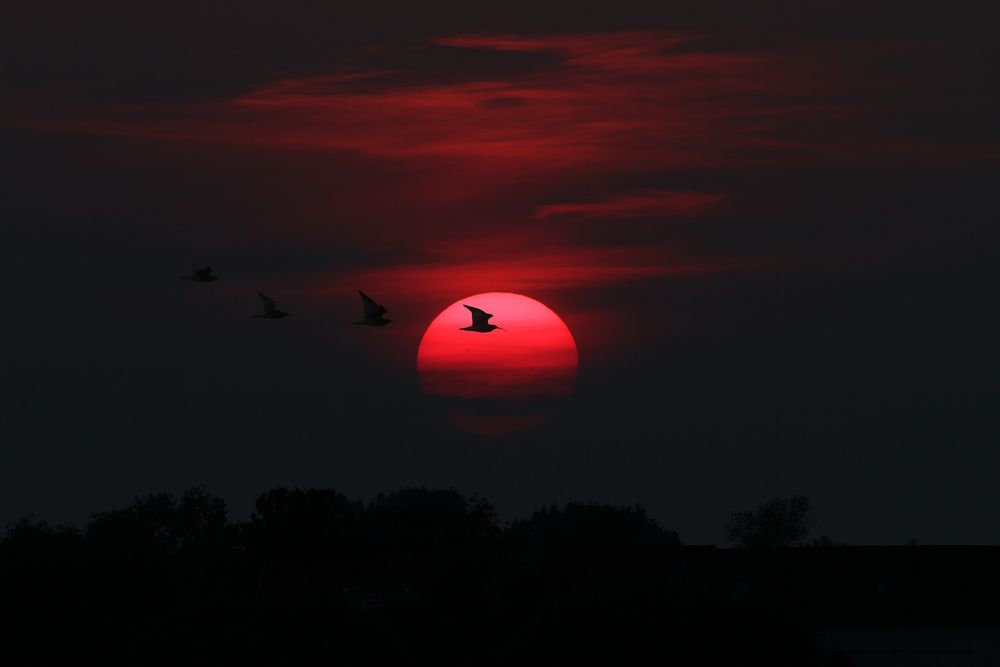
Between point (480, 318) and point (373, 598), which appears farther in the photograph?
point (373, 598)

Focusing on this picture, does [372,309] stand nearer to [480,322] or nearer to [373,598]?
[480,322]

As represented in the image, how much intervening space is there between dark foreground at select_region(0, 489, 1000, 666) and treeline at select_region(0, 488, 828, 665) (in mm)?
93

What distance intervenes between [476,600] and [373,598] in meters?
9.21

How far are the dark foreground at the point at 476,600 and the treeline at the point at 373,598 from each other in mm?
93

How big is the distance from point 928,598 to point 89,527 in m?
96.1

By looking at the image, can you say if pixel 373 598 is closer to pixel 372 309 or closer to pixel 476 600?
pixel 476 600

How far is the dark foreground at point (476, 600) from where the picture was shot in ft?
188

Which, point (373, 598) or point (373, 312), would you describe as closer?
point (373, 312)

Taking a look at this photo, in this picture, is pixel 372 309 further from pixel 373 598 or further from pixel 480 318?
pixel 373 598

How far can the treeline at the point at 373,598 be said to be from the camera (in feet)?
187

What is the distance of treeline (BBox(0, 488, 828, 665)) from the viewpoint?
57.1 meters

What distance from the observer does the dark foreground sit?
188 feet

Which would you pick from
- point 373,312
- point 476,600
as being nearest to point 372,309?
point 373,312

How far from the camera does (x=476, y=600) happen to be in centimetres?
8256
